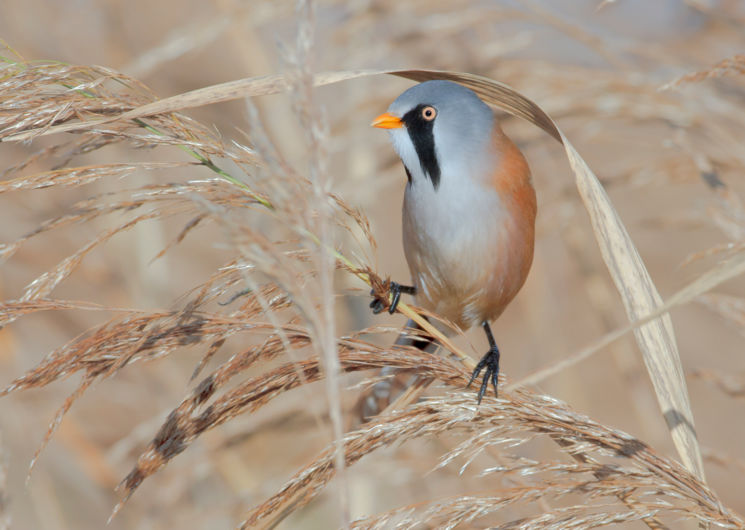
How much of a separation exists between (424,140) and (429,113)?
74 millimetres

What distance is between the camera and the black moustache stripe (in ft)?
6.24

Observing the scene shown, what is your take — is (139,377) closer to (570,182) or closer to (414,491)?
(414,491)

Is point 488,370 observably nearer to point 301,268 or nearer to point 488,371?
point 488,371

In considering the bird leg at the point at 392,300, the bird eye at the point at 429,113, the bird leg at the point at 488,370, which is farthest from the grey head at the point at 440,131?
the bird leg at the point at 488,370

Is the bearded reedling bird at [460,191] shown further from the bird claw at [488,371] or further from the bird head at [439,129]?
the bird claw at [488,371]

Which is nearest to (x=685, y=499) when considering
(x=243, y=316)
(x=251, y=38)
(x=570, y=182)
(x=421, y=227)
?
(x=243, y=316)

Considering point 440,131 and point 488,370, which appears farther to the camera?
point 440,131

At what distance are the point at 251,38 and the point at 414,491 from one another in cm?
190

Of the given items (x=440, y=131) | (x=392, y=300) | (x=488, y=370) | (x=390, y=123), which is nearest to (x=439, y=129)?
(x=440, y=131)

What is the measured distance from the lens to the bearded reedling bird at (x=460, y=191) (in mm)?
1893

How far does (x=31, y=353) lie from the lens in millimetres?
3643

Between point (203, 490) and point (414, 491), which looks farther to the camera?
point (203, 490)

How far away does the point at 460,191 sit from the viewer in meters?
1.89

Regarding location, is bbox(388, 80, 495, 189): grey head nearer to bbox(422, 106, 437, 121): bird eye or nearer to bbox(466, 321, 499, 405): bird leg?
bbox(422, 106, 437, 121): bird eye
